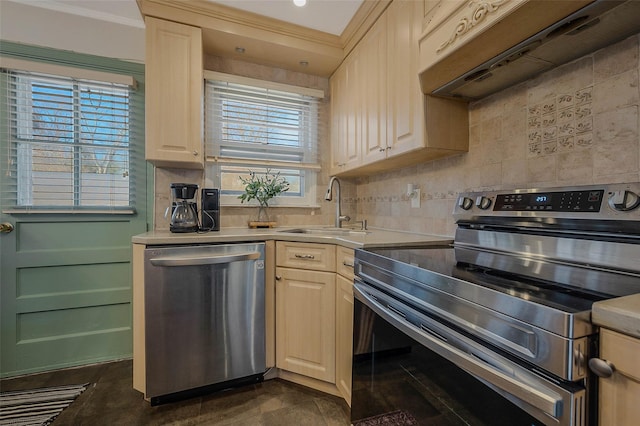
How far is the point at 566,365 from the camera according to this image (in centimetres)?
49

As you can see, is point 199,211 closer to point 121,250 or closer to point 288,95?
point 121,250

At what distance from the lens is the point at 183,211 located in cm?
182

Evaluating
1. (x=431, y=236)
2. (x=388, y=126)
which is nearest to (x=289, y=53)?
(x=388, y=126)

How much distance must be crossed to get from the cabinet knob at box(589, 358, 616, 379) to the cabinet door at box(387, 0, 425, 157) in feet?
3.67

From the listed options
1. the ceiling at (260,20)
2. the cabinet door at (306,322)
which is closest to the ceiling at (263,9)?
the ceiling at (260,20)

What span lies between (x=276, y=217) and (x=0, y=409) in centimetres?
192

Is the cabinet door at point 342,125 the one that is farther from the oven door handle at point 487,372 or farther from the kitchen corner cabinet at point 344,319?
the oven door handle at point 487,372

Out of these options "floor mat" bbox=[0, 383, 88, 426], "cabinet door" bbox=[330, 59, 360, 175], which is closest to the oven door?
"cabinet door" bbox=[330, 59, 360, 175]

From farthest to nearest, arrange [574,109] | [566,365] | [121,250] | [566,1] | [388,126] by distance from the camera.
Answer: [121,250]
[388,126]
[574,109]
[566,1]
[566,365]

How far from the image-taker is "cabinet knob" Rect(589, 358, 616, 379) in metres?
0.47

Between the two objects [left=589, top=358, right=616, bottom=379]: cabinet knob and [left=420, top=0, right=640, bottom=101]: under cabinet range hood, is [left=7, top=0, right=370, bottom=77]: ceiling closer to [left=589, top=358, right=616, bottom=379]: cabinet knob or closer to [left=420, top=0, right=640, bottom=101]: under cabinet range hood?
[left=420, top=0, right=640, bottom=101]: under cabinet range hood

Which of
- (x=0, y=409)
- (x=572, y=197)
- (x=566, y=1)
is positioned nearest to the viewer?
(x=566, y=1)

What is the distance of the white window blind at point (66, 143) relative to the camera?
1856 mm

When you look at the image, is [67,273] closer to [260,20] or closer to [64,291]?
[64,291]
